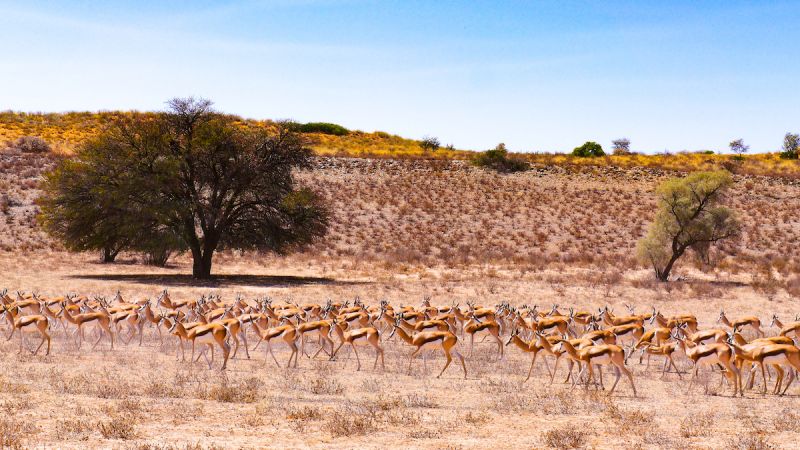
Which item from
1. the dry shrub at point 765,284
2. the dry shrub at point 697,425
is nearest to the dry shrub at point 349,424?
the dry shrub at point 697,425

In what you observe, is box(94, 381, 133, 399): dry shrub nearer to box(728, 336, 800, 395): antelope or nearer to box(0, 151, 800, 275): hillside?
box(728, 336, 800, 395): antelope

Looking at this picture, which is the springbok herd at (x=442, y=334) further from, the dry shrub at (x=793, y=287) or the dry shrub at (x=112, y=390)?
the dry shrub at (x=793, y=287)

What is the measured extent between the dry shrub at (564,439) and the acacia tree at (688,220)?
33.2 meters

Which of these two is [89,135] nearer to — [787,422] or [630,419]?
[630,419]

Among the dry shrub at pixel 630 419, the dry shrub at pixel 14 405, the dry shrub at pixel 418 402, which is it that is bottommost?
the dry shrub at pixel 14 405

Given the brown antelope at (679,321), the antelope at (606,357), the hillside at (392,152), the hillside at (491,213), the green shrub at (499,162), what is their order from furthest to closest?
the hillside at (392,152) → the green shrub at (499,162) → the hillside at (491,213) → the brown antelope at (679,321) → the antelope at (606,357)

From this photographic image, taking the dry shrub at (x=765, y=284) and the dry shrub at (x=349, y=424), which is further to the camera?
the dry shrub at (x=765, y=284)

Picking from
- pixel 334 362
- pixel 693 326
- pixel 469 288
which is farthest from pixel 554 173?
pixel 334 362

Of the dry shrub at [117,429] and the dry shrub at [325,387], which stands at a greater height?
the dry shrub at [117,429]

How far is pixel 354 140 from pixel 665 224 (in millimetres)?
62322

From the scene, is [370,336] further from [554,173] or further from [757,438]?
[554,173]

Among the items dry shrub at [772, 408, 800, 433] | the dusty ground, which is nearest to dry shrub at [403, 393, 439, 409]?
the dusty ground

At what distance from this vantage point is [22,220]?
57750 mm

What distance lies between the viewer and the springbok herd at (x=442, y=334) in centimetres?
1542
